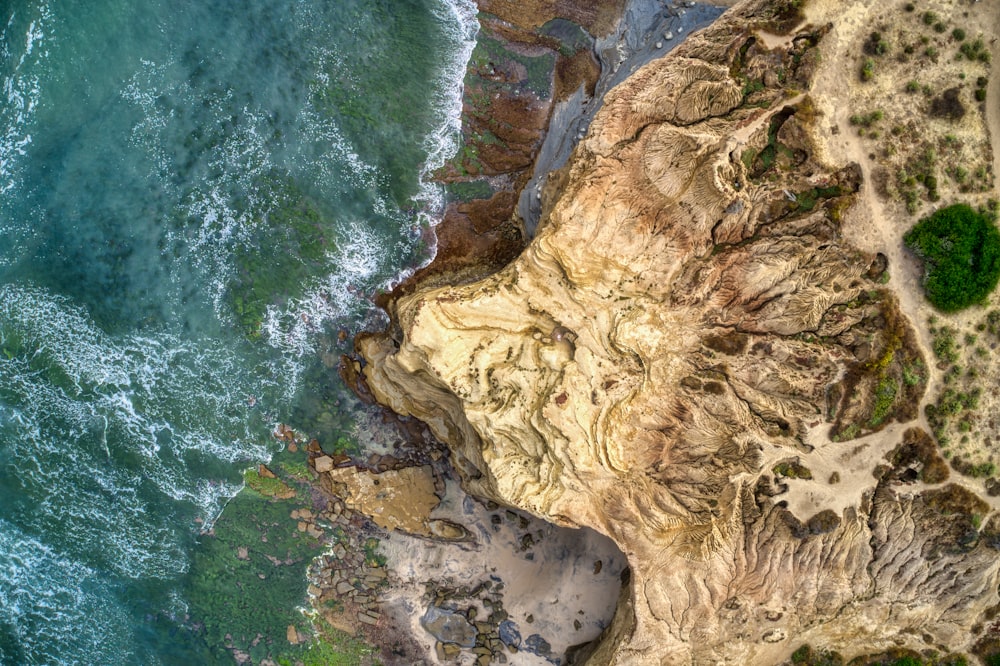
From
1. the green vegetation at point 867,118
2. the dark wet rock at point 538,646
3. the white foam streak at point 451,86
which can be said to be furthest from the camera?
the dark wet rock at point 538,646

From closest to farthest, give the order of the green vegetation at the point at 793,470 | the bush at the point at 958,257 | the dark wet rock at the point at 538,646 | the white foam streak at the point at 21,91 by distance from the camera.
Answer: the bush at the point at 958,257
the green vegetation at the point at 793,470
the white foam streak at the point at 21,91
the dark wet rock at the point at 538,646

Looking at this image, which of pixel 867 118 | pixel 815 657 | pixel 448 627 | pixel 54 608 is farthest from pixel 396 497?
pixel 867 118

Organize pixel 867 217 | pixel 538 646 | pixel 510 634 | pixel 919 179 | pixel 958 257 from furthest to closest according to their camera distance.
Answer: pixel 510 634
pixel 538 646
pixel 867 217
pixel 919 179
pixel 958 257

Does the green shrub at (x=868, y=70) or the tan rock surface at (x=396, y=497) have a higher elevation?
the green shrub at (x=868, y=70)

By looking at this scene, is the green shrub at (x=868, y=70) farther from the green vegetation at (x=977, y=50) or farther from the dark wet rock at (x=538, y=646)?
the dark wet rock at (x=538, y=646)

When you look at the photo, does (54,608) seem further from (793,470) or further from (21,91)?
(793,470)

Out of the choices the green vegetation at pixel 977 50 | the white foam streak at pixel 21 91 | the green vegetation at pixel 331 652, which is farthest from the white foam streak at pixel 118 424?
the green vegetation at pixel 977 50

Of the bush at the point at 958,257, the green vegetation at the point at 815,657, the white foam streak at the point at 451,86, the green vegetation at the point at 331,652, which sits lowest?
the green vegetation at the point at 331,652
